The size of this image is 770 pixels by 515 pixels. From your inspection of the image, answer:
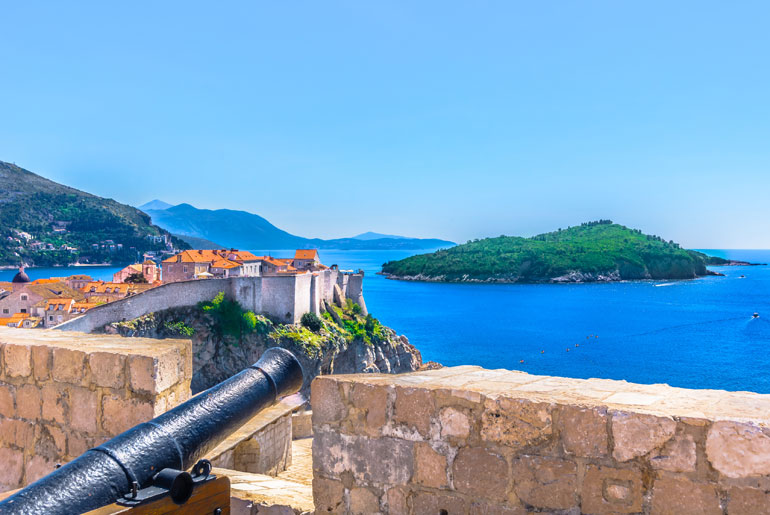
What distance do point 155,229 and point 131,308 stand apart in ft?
411

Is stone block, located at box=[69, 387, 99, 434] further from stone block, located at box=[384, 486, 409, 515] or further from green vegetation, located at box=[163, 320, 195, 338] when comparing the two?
green vegetation, located at box=[163, 320, 195, 338]

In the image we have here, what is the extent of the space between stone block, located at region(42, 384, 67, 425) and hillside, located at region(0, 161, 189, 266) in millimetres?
132360

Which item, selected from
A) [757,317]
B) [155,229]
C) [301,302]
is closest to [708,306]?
[757,317]

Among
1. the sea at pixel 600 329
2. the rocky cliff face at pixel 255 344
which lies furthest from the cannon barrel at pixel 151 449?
→ the sea at pixel 600 329

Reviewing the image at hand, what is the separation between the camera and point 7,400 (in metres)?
3.17

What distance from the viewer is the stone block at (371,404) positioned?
2.01 m

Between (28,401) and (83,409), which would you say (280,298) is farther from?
(83,409)

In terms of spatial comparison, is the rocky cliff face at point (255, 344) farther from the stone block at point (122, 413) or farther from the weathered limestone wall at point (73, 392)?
the stone block at point (122, 413)

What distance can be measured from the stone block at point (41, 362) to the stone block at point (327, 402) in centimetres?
175

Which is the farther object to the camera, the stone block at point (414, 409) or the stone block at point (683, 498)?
the stone block at point (414, 409)

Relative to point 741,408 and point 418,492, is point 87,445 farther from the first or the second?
point 741,408

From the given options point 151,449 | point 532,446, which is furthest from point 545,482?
point 151,449

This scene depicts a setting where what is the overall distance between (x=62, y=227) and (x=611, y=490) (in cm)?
15365

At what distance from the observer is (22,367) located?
10.2ft
